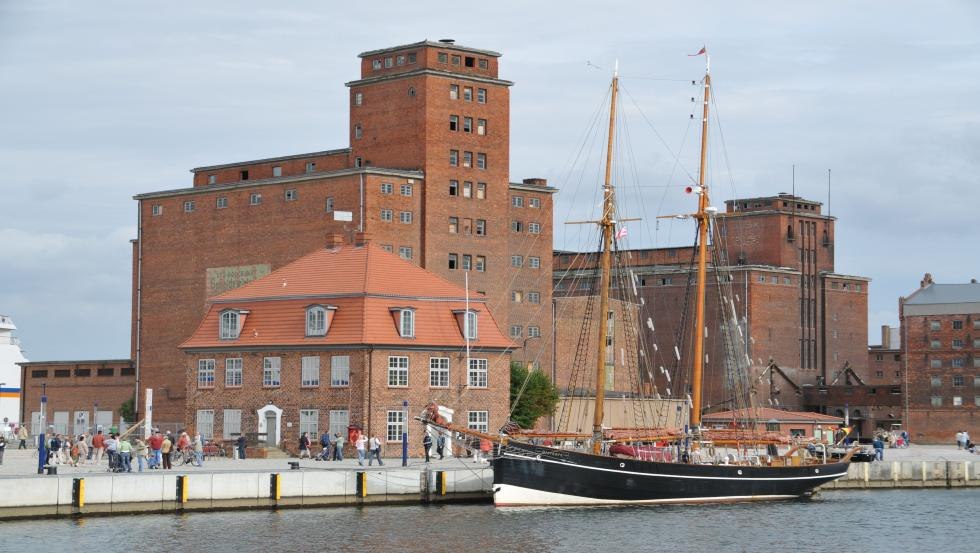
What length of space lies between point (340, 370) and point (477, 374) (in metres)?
7.66

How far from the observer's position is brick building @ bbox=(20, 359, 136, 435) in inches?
4589

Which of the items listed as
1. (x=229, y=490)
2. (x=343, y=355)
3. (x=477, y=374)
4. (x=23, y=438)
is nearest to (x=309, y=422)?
(x=343, y=355)

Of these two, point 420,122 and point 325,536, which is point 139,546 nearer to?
point 325,536

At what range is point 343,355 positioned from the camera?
77188mm

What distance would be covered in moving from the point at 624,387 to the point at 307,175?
37.6m

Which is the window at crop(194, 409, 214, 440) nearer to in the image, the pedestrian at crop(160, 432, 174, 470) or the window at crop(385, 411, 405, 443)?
the window at crop(385, 411, 405, 443)

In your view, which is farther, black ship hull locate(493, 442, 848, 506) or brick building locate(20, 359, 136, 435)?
brick building locate(20, 359, 136, 435)

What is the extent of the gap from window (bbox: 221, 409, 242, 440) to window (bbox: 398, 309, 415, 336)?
995 centimetres

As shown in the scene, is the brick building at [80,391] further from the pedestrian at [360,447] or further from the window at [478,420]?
the pedestrian at [360,447]

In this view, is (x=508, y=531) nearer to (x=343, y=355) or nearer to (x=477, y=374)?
(x=343, y=355)

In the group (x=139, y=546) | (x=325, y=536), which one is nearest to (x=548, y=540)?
(x=325, y=536)

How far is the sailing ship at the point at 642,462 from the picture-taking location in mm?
62094

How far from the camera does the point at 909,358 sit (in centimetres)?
13312

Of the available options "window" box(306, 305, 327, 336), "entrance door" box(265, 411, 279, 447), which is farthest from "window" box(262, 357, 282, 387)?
"window" box(306, 305, 327, 336)
